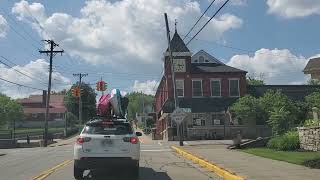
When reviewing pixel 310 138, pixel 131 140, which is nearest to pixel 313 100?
pixel 310 138

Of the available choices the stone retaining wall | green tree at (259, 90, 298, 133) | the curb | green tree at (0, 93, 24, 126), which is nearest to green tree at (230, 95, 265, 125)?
green tree at (259, 90, 298, 133)

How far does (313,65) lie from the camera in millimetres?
89438

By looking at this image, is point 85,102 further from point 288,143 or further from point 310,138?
point 310,138

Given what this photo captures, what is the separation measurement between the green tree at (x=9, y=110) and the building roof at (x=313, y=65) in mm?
50688

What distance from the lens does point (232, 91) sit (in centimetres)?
6456

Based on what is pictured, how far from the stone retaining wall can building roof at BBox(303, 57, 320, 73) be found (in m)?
63.9

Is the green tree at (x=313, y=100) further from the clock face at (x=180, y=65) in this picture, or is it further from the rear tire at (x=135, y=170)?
the rear tire at (x=135, y=170)

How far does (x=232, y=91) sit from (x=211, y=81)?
2.64 meters

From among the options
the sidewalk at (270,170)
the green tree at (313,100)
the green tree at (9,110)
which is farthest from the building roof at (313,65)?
the sidewalk at (270,170)

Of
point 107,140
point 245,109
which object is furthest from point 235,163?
point 245,109

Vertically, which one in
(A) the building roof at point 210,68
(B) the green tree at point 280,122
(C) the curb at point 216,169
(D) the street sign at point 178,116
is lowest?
(C) the curb at point 216,169

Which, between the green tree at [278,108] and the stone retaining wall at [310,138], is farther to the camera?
the green tree at [278,108]

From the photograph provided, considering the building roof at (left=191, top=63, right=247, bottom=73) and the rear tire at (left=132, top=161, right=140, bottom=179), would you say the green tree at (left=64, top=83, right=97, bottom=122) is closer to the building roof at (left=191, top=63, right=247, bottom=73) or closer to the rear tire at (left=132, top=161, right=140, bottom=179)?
the building roof at (left=191, top=63, right=247, bottom=73)

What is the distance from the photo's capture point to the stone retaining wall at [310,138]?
24.5m
